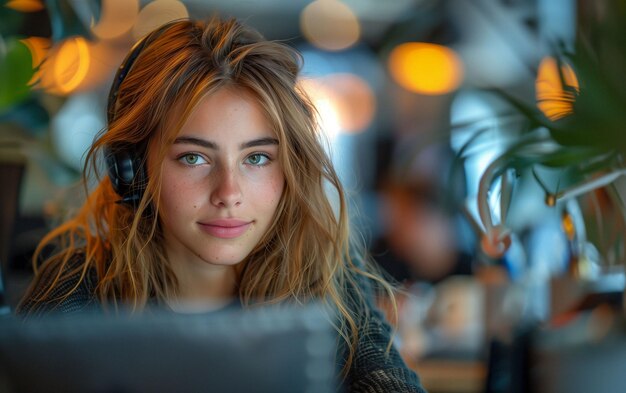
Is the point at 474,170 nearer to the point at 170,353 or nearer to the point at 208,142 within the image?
the point at 208,142

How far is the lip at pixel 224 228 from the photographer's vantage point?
4.07 ft

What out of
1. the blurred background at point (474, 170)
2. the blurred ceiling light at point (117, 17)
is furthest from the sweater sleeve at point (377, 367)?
the blurred ceiling light at point (117, 17)

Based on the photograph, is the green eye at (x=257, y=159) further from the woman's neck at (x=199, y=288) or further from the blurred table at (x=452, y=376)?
the blurred table at (x=452, y=376)

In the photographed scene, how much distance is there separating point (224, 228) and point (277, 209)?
13cm

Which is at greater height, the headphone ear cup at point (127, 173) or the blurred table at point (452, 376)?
the headphone ear cup at point (127, 173)

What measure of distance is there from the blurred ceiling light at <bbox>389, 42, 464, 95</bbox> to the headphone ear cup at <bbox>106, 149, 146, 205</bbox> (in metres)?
4.17

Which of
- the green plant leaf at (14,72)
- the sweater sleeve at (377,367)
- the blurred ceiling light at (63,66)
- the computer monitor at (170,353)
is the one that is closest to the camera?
the computer monitor at (170,353)

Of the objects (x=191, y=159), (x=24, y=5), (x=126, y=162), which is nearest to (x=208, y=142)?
(x=191, y=159)

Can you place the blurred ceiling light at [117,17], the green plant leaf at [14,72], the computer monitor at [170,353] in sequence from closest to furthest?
the computer monitor at [170,353] < the green plant leaf at [14,72] < the blurred ceiling light at [117,17]

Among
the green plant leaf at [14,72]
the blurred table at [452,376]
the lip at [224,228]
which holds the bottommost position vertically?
the blurred table at [452,376]

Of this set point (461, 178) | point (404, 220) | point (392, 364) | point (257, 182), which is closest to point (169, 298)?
point (257, 182)

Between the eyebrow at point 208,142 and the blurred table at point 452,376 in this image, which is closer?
the eyebrow at point 208,142

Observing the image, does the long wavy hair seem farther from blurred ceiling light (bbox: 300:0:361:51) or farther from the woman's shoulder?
blurred ceiling light (bbox: 300:0:361:51)

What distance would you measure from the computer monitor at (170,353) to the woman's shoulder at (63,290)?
70 cm
